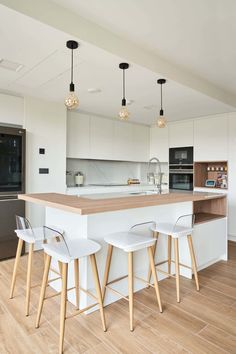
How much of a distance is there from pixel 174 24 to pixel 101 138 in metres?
2.76

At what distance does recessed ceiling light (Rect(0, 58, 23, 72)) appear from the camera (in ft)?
7.67

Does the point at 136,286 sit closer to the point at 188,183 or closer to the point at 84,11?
the point at 84,11

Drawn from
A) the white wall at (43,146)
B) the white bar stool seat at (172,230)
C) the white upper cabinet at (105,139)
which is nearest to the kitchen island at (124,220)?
the white bar stool seat at (172,230)

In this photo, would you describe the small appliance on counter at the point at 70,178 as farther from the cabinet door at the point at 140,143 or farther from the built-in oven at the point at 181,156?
the built-in oven at the point at 181,156

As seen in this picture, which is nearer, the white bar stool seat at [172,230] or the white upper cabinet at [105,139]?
the white bar stool seat at [172,230]

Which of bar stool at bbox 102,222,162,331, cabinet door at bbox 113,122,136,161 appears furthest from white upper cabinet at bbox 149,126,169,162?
bar stool at bbox 102,222,162,331

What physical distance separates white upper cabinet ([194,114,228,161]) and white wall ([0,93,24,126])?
10.4 feet

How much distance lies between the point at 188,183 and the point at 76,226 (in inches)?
130

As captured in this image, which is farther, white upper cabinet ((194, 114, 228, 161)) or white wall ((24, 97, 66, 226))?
white upper cabinet ((194, 114, 228, 161))

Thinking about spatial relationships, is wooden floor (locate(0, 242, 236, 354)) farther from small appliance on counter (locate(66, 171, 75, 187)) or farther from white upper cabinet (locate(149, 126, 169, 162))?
white upper cabinet (locate(149, 126, 169, 162))

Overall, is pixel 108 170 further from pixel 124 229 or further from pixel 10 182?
pixel 124 229

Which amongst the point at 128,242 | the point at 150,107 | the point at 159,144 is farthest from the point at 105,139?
the point at 128,242

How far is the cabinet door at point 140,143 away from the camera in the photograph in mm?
5230

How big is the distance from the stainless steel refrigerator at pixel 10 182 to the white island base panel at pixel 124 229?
1.01 m
